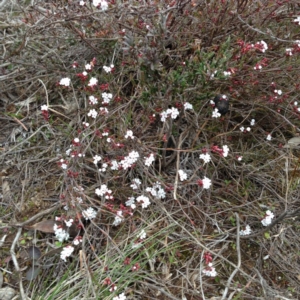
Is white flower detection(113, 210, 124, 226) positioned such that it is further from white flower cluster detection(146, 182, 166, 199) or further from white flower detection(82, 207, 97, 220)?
white flower cluster detection(146, 182, 166, 199)

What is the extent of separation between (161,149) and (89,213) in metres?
0.55

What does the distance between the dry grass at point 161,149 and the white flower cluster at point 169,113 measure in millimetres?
70

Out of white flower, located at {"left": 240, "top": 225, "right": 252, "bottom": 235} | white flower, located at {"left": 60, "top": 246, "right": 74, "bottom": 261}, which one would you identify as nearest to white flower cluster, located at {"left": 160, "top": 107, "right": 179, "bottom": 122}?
white flower, located at {"left": 240, "top": 225, "right": 252, "bottom": 235}

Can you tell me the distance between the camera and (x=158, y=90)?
7.02ft

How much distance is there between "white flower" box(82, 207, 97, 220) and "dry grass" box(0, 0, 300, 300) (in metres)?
0.03

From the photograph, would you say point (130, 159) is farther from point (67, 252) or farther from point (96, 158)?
point (67, 252)

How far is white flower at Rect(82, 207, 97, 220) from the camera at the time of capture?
5.89ft

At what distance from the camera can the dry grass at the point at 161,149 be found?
6.06ft

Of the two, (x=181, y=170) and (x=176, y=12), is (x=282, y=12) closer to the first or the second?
(x=176, y=12)

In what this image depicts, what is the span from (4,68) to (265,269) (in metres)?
2.12

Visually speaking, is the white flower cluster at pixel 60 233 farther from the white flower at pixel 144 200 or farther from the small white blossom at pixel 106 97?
the small white blossom at pixel 106 97

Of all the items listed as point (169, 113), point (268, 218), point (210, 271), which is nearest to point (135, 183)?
point (169, 113)

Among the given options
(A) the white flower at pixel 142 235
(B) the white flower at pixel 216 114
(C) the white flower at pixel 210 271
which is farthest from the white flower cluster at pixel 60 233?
(B) the white flower at pixel 216 114

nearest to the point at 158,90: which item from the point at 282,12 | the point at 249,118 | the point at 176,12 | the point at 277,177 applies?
the point at 176,12
